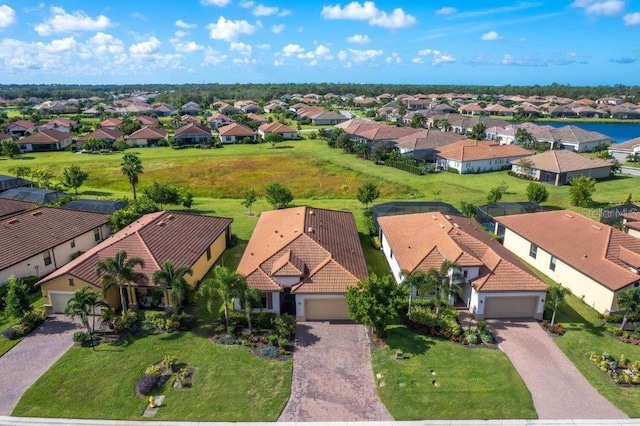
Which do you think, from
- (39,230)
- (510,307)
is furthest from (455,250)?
(39,230)

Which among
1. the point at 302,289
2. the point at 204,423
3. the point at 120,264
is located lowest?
the point at 204,423

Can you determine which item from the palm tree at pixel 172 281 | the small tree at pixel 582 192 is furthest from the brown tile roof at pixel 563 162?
the palm tree at pixel 172 281

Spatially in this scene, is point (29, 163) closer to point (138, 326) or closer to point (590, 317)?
point (138, 326)

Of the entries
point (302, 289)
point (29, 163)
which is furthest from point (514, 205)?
point (29, 163)

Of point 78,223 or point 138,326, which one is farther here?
point 78,223

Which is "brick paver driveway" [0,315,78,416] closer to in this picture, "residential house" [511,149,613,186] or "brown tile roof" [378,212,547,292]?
"brown tile roof" [378,212,547,292]

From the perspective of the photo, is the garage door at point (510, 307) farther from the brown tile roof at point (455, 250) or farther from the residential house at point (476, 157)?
the residential house at point (476, 157)
